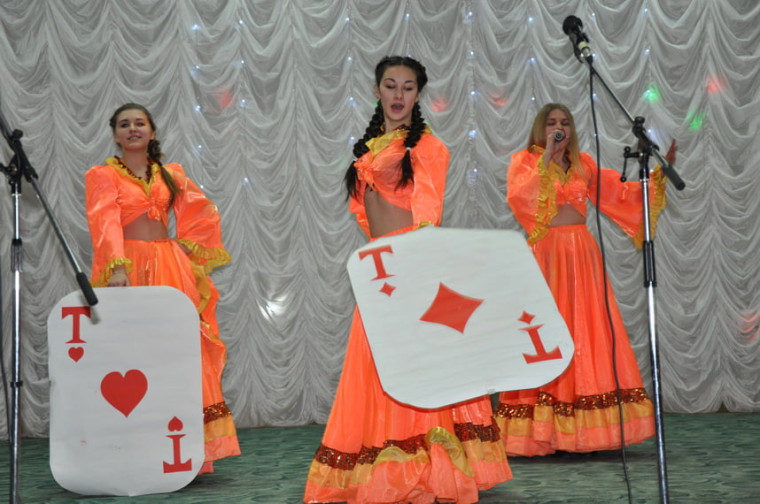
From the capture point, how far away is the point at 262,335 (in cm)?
648

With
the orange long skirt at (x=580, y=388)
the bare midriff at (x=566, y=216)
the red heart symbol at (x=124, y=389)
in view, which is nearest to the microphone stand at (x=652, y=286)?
the orange long skirt at (x=580, y=388)

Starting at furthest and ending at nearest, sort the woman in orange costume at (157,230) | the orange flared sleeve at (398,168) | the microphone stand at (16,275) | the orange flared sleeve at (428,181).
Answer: the woman in orange costume at (157,230) < the orange flared sleeve at (398,168) < the orange flared sleeve at (428,181) < the microphone stand at (16,275)

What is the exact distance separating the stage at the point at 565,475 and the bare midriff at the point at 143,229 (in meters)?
1.20

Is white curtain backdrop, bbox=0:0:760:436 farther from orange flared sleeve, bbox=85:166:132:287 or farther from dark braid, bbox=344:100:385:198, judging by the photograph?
dark braid, bbox=344:100:385:198

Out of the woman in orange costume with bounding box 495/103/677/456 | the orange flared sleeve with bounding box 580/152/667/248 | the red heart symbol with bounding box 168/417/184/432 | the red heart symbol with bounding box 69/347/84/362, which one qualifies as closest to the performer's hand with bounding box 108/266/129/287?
the red heart symbol with bounding box 69/347/84/362

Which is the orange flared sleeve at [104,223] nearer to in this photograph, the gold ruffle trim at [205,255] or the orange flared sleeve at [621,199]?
the gold ruffle trim at [205,255]

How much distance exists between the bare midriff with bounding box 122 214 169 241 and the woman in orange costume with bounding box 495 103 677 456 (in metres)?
1.84

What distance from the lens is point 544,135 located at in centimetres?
487

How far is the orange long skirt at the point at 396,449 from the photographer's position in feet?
10.2

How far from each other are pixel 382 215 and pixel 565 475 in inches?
60.2

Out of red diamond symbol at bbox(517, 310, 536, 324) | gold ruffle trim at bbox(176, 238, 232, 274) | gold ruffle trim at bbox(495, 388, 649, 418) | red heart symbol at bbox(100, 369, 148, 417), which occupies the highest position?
gold ruffle trim at bbox(176, 238, 232, 274)

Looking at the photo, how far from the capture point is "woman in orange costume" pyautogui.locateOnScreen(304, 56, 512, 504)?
3.12 metres

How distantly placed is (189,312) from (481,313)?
1.64 meters

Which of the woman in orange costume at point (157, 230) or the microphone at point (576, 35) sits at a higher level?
the microphone at point (576, 35)
